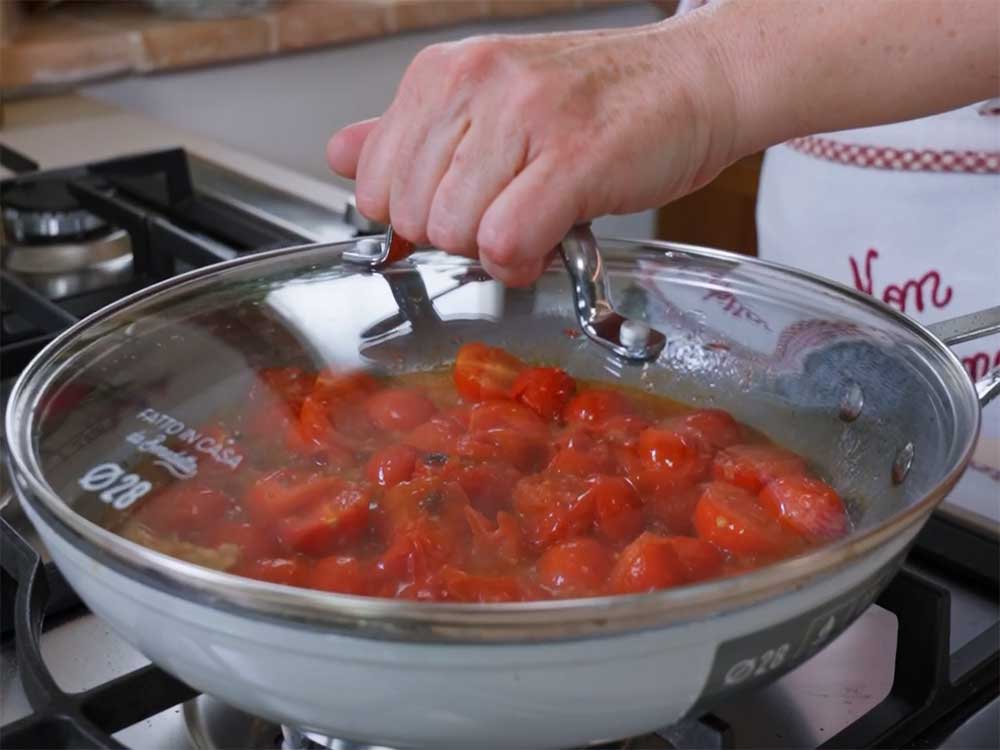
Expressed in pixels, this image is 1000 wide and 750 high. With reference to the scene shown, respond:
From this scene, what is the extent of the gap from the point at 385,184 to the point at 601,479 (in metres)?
0.16

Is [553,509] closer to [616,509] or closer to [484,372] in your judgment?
[616,509]

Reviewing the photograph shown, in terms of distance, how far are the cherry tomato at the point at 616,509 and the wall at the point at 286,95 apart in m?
1.33

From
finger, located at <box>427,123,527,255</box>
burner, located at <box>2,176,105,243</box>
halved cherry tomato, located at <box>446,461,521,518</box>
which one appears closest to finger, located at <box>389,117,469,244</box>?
finger, located at <box>427,123,527,255</box>

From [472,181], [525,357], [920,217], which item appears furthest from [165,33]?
[472,181]

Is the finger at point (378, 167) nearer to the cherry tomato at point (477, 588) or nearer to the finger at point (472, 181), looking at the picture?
the finger at point (472, 181)

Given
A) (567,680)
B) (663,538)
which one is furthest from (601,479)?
(567,680)

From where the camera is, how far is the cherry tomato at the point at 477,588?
1.53 feet

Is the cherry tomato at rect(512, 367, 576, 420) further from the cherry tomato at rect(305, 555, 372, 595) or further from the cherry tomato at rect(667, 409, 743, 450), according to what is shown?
the cherry tomato at rect(305, 555, 372, 595)

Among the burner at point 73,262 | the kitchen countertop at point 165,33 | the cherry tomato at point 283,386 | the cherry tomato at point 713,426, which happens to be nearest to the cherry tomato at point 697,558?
the cherry tomato at point 713,426

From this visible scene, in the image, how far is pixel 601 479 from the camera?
1.76 ft

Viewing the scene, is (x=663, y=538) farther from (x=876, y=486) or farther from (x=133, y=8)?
(x=133, y=8)

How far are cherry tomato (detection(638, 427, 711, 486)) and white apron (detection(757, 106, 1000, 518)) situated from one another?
17.0 inches

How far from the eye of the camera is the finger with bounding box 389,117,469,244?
1.80ft

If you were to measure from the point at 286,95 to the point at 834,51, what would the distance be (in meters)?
1.34
